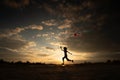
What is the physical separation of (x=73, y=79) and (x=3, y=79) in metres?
5.44

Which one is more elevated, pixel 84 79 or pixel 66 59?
pixel 66 59

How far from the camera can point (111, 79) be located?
16422 mm

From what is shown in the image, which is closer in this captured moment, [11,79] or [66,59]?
[11,79]

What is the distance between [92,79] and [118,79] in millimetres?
1989

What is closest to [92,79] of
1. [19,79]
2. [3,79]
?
[19,79]

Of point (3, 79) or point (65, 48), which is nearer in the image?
point (3, 79)

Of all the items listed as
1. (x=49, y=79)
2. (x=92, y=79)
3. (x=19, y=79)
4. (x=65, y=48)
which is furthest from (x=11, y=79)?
(x=65, y=48)

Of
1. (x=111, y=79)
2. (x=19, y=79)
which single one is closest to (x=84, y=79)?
(x=111, y=79)

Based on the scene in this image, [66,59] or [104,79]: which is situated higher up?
[66,59]

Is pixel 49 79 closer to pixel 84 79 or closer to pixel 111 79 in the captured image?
pixel 84 79

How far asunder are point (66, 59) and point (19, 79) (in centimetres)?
1434

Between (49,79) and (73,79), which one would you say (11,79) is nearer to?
(49,79)

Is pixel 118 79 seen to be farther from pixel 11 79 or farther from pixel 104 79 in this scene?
pixel 11 79

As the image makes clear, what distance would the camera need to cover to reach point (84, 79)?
1658cm
